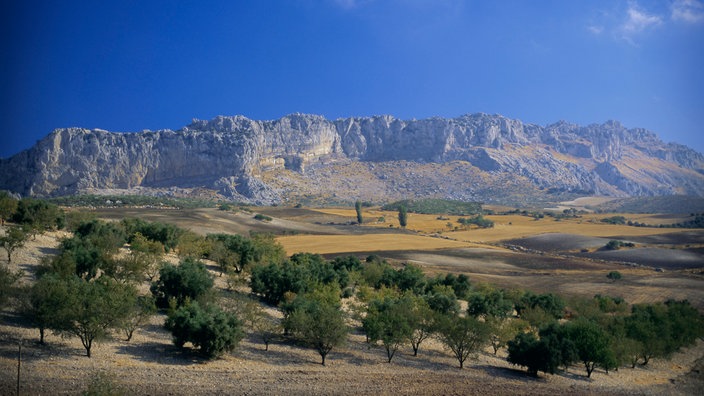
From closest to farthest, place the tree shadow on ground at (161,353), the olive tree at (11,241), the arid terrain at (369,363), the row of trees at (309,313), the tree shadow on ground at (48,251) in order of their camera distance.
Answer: the arid terrain at (369,363)
the tree shadow on ground at (161,353)
the row of trees at (309,313)
the olive tree at (11,241)
the tree shadow on ground at (48,251)

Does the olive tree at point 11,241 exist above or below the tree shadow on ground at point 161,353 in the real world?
above

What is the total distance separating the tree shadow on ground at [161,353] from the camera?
2394 cm

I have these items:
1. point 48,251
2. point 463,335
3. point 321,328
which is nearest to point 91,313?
point 321,328

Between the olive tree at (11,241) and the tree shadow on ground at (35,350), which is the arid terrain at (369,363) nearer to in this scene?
the tree shadow on ground at (35,350)

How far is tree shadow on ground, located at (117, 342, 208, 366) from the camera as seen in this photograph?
2394 cm

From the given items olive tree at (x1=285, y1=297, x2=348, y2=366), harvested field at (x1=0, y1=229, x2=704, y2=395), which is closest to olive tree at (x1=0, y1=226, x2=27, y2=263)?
harvested field at (x1=0, y1=229, x2=704, y2=395)

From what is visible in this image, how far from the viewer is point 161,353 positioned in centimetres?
2494

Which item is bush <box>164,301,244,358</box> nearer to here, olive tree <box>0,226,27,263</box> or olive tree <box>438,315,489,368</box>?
olive tree <box>438,315,489,368</box>

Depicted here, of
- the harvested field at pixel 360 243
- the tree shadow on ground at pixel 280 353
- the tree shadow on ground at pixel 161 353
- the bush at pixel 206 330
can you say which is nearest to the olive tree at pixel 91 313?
the tree shadow on ground at pixel 161 353

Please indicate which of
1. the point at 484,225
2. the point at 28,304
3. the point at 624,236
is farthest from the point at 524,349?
the point at 484,225

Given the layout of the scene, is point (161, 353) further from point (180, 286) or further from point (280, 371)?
point (180, 286)

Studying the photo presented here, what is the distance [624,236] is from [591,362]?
88.1 metres

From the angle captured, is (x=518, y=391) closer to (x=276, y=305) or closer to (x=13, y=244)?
(x=276, y=305)

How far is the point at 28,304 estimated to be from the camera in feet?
81.3
